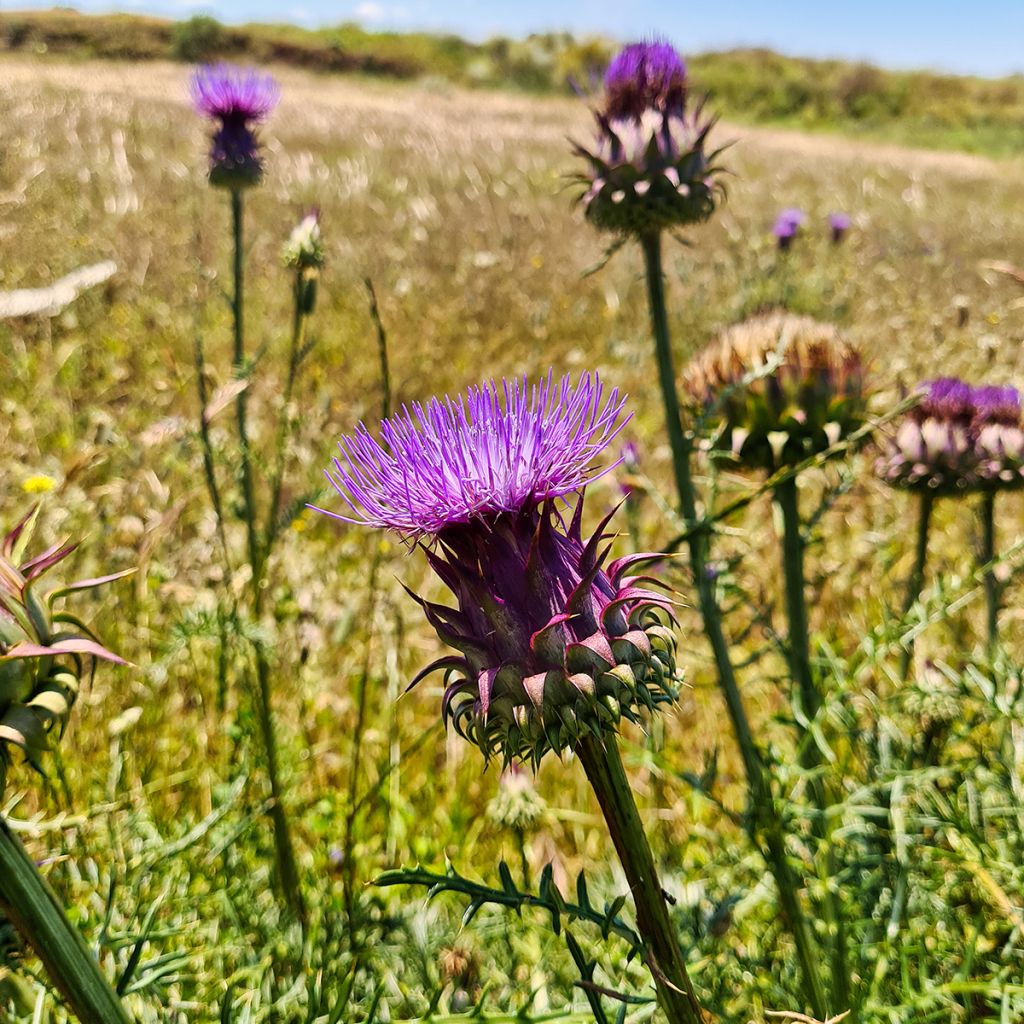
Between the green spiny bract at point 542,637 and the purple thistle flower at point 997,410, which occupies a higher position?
the purple thistle flower at point 997,410

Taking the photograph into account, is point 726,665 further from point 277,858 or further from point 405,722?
point 405,722

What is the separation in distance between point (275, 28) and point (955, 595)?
59.3m

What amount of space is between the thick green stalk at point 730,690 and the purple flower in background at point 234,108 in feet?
6.37

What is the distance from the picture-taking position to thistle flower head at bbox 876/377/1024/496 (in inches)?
100

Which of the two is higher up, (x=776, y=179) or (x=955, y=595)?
(x=776, y=179)

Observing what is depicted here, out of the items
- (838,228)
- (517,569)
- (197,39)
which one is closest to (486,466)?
(517,569)

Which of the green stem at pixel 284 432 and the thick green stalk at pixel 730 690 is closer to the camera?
the thick green stalk at pixel 730 690

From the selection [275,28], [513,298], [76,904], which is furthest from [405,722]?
[275,28]

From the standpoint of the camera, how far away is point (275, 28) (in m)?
51.3

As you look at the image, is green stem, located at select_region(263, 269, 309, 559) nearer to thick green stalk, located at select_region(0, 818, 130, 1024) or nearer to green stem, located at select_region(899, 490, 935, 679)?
thick green stalk, located at select_region(0, 818, 130, 1024)

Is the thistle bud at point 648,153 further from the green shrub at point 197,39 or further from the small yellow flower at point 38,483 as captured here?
the green shrub at point 197,39

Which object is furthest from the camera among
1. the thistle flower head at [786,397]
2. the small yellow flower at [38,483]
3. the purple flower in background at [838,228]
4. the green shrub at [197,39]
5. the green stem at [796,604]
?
the green shrub at [197,39]

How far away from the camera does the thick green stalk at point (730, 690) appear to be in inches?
68.9

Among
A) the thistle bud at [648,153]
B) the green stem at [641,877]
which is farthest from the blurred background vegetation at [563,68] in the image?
the green stem at [641,877]
